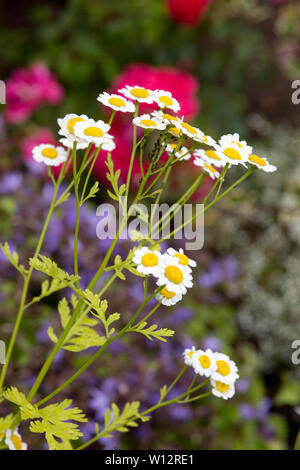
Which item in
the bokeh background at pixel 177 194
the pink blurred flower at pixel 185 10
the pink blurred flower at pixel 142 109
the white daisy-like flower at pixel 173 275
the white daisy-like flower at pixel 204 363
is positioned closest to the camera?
the white daisy-like flower at pixel 173 275

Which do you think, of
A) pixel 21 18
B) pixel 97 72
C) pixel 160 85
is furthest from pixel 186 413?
pixel 21 18

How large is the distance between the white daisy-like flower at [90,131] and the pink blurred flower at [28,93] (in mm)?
1476

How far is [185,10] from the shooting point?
6.93ft

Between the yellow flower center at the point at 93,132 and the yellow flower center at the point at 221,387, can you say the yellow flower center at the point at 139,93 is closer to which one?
the yellow flower center at the point at 93,132

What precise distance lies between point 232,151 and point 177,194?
142cm

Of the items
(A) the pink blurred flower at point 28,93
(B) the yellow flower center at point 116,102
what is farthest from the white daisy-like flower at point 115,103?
(A) the pink blurred flower at point 28,93

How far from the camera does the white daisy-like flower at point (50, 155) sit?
67cm

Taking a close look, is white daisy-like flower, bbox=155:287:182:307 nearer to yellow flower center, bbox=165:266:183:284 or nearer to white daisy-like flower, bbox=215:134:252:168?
yellow flower center, bbox=165:266:183:284

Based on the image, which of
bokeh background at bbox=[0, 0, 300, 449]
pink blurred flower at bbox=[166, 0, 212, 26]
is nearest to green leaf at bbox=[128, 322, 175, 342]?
bokeh background at bbox=[0, 0, 300, 449]

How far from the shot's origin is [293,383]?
1714mm

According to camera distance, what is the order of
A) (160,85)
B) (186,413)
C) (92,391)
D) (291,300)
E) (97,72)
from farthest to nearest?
(97,72), (291,300), (160,85), (186,413), (92,391)

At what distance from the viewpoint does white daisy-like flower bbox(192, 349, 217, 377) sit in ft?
2.06

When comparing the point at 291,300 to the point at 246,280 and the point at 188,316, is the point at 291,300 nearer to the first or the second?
the point at 246,280
